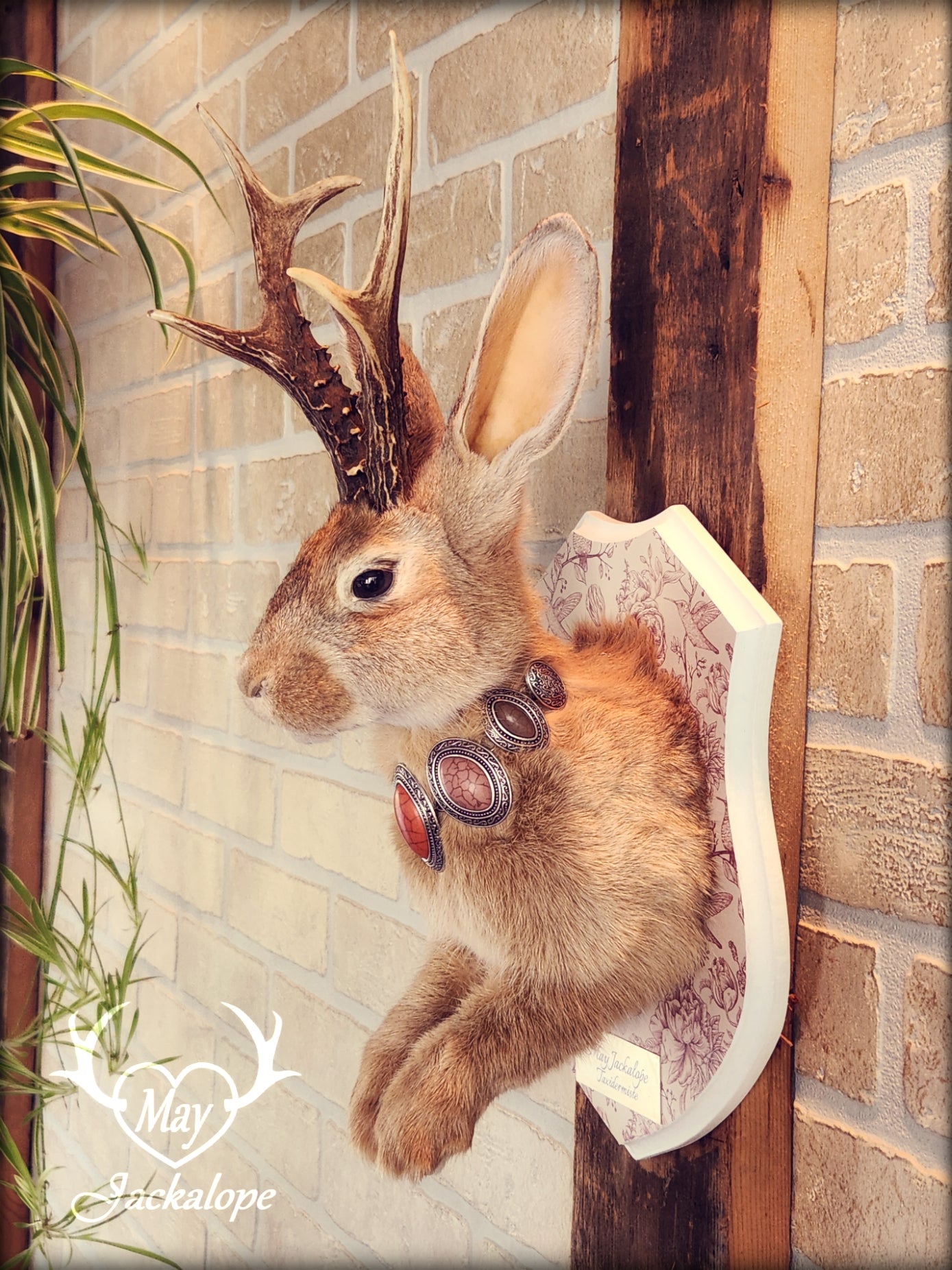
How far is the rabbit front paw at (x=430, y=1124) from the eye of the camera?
20.1 inches

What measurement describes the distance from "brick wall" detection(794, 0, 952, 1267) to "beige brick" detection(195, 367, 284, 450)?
25.8 inches

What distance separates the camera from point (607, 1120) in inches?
23.9

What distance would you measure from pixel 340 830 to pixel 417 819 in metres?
0.46

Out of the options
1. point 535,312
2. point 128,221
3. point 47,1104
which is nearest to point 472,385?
point 535,312

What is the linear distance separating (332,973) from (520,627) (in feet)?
1.89

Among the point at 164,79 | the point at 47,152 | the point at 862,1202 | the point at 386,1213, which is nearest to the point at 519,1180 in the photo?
the point at 386,1213

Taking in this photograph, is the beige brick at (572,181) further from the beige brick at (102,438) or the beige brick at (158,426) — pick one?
the beige brick at (102,438)

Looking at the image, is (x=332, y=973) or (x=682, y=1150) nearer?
(x=682, y=1150)

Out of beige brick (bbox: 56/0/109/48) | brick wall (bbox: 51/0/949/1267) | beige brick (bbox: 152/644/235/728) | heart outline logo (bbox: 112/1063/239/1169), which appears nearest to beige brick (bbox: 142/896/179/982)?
brick wall (bbox: 51/0/949/1267)

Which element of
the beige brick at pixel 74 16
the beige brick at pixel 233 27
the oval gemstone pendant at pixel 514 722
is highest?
the beige brick at pixel 74 16

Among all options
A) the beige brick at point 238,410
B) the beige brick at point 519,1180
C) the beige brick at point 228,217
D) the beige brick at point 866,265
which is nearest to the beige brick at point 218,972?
the beige brick at point 519,1180

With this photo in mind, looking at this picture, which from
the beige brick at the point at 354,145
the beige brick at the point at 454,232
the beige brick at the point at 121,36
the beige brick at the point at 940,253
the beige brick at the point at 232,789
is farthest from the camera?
the beige brick at the point at 121,36

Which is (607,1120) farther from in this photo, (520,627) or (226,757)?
(226,757)

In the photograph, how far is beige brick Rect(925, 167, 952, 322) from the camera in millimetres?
491
